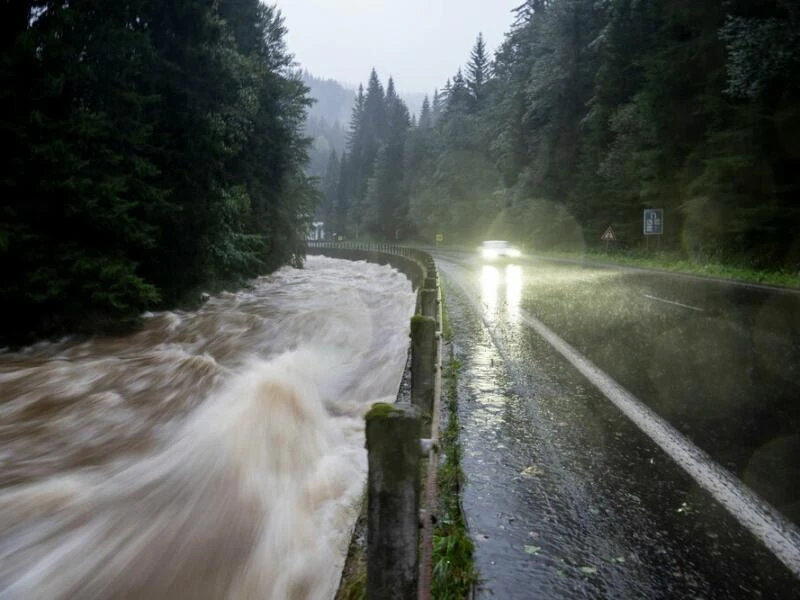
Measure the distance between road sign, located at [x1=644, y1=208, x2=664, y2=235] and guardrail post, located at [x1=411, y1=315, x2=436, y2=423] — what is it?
2600 centimetres

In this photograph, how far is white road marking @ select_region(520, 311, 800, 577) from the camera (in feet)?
11.1

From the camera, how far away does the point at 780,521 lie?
3588 mm

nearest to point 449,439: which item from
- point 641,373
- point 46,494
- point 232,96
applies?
point 641,373

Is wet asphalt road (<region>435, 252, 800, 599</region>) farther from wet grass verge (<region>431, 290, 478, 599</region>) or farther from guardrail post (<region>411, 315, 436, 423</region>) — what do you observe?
guardrail post (<region>411, 315, 436, 423</region>)

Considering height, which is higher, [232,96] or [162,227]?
[232,96]

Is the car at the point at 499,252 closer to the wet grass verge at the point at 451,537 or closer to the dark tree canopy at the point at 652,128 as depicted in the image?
the dark tree canopy at the point at 652,128

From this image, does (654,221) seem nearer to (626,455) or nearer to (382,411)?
(626,455)

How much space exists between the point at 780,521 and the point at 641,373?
3705 mm

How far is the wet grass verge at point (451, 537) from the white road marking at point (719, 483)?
5.75 feet

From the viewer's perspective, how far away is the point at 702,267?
2242 centimetres

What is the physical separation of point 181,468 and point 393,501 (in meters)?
4.62

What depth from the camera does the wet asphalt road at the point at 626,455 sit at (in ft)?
10.3

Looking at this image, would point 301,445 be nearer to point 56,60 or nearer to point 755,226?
point 56,60

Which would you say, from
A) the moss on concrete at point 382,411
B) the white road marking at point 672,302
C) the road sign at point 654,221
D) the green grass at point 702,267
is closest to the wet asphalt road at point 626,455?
the white road marking at point 672,302
